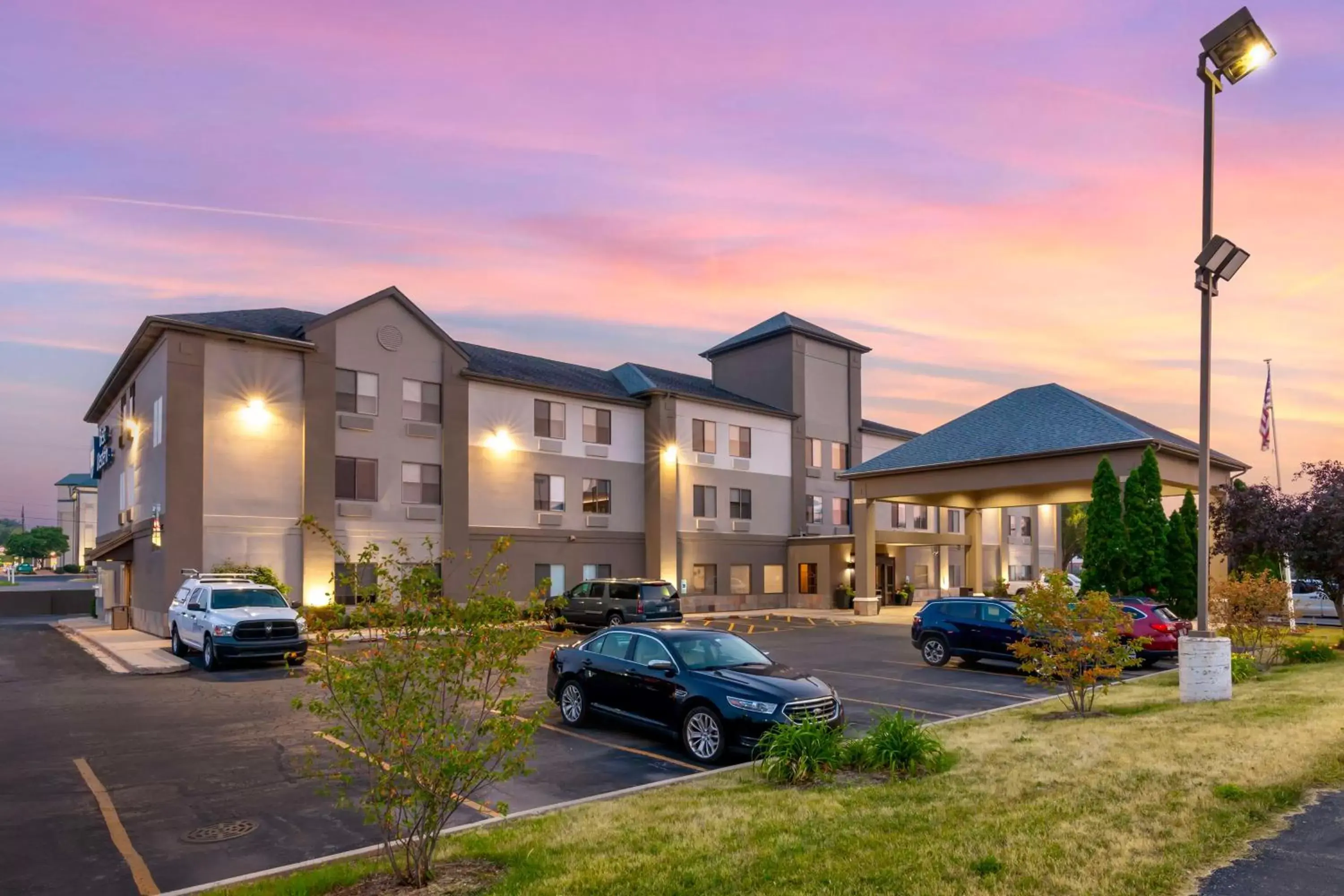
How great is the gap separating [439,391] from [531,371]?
6.12 metres

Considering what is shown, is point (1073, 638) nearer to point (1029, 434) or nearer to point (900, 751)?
point (900, 751)

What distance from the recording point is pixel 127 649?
2480 centimetres

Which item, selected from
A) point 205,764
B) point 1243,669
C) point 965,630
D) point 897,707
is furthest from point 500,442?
point 1243,669

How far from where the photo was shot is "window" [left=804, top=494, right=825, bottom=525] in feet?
161

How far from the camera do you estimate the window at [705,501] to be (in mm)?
43281

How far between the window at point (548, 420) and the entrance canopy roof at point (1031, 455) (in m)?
13.5

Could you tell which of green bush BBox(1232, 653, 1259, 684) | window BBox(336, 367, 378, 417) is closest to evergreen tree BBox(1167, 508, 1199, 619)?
green bush BBox(1232, 653, 1259, 684)

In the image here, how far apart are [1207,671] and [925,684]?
17.9 ft

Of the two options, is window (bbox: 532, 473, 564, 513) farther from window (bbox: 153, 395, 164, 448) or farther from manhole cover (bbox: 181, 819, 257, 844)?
manhole cover (bbox: 181, 819, 257, 844)

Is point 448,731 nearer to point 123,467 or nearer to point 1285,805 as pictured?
point 1285,805

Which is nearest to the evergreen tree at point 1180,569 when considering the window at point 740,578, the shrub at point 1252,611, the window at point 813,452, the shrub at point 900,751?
the shrub at point 1252,611

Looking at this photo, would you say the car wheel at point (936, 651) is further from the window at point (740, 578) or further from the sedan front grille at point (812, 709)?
the window at point (740, 578)

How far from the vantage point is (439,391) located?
3484 centimetres

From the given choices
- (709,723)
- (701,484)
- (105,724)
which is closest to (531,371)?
(701,484)
